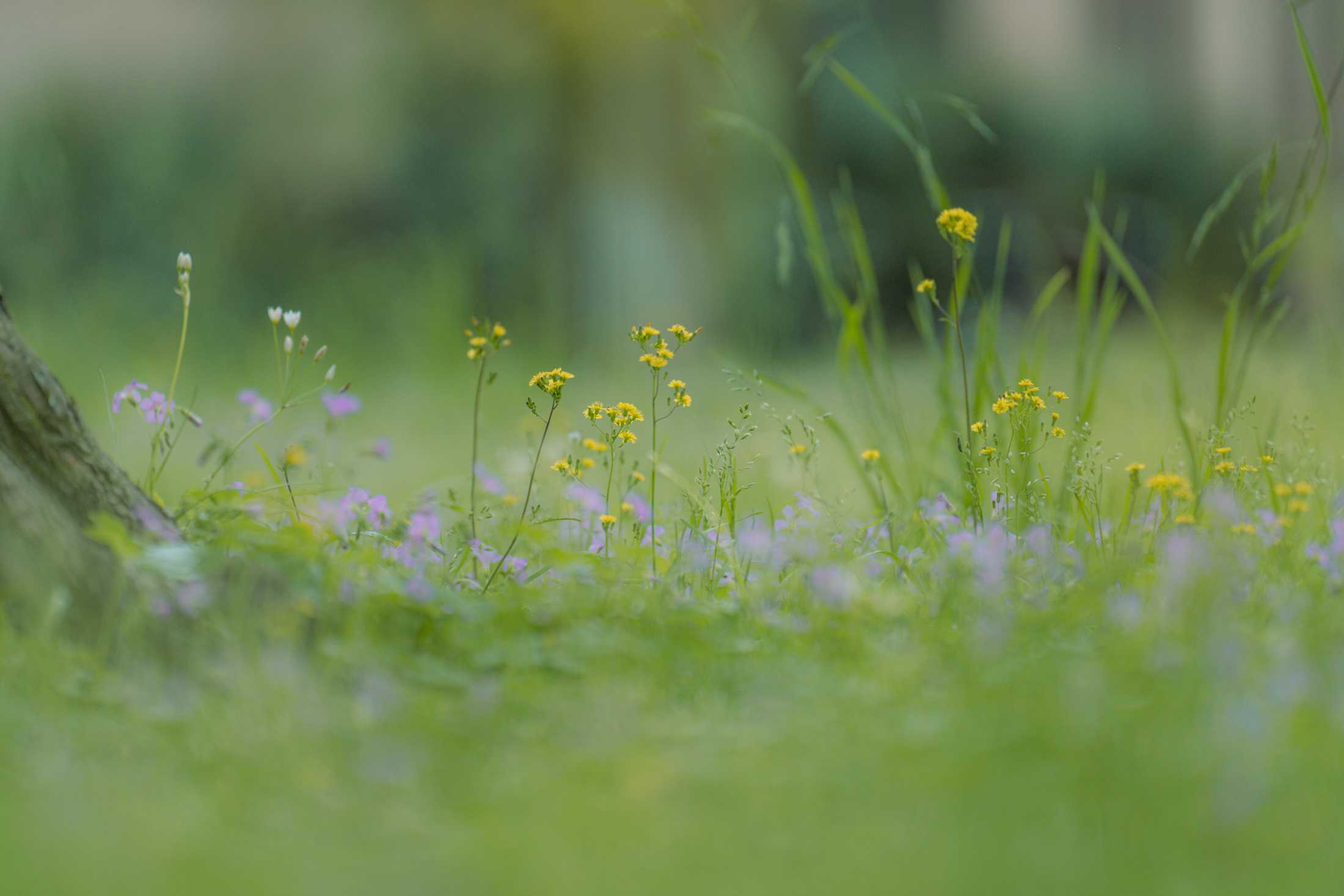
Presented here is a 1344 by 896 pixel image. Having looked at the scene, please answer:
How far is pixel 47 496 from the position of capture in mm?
Answer: 1604

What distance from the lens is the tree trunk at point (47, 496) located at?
1523 mm

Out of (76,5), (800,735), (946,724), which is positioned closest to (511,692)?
(800,735)

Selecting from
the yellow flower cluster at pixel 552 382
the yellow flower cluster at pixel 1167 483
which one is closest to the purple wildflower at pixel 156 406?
the yellow flower cluster at pixel 552 382

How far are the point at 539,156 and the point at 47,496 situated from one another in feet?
19.6

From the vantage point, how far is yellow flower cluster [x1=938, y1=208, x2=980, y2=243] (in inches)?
75.9

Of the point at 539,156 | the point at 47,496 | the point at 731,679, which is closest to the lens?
the point at 731,679

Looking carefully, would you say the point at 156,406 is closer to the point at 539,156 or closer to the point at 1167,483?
the point at 1167,483

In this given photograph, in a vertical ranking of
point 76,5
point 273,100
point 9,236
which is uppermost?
point 76,5

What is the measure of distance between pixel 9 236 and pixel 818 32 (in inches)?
178

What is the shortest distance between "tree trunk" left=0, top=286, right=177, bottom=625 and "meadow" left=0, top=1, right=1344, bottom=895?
0.03 m

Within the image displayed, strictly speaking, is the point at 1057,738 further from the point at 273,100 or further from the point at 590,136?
the point at 273,100

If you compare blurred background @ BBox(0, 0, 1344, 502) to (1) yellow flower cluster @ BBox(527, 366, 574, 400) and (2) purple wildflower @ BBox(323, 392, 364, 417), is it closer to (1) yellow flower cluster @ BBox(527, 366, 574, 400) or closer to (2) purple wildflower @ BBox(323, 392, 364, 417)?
(2) purple wildflower @ BBox(323, 392, 364, 417)

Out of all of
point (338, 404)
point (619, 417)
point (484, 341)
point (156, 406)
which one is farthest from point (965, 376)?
point (156, 406)

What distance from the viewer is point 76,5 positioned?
8.23 meters
